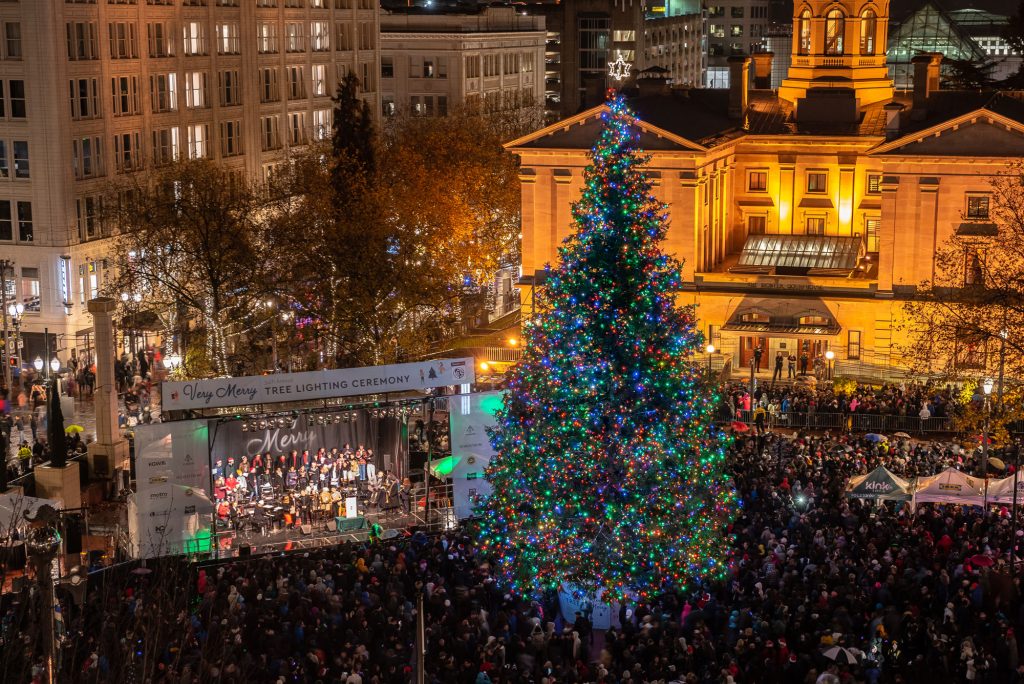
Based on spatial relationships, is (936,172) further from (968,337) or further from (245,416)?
(245,416)

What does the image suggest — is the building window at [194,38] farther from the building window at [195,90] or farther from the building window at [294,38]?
the building window at [294,38]

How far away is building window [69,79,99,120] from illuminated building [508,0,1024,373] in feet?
65.4

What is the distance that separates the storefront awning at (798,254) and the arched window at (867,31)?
11086 millimetres

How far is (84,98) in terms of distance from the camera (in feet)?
251

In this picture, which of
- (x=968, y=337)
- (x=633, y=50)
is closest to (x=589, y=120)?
(x=968, y=337)

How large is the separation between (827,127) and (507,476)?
4956 cm

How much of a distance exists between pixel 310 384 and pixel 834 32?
164 feet

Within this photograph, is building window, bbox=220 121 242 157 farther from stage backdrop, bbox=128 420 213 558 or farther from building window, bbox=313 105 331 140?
stage backdrop, bbox=128 420 213 558

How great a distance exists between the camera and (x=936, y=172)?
233ft

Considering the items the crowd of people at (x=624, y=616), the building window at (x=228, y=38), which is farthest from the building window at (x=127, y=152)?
the crowd of people at (x=624, y=616)

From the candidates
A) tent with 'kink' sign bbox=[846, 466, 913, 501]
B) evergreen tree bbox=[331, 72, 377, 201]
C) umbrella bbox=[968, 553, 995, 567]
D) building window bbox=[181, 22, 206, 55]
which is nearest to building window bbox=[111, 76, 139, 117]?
building window bbox=[181, 22, 206, 55]

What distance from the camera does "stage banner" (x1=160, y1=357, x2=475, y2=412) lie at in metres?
42.4

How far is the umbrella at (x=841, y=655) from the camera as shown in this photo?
30500 mm

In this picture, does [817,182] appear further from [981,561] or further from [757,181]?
[981,561]
